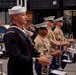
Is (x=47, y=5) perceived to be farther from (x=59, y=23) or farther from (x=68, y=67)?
(x=59, y=23)

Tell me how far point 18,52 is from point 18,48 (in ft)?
0.17

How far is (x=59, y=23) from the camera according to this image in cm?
848

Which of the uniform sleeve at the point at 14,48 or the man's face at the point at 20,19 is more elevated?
the man's face at the point at 20,19

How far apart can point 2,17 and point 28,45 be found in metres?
13.6

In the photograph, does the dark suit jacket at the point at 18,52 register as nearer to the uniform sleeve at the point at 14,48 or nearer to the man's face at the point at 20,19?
the uniform sleeve at the point at 14,48

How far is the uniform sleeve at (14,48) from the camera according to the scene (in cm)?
348

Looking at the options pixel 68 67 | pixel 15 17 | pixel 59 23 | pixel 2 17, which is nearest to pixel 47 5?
pixel 2 17

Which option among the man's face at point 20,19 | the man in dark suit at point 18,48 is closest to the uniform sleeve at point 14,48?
the man in dark suit at point 18,48

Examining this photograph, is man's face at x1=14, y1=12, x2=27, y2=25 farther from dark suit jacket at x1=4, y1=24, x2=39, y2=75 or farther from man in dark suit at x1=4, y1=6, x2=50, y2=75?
dark suit jacket at x1=4, y1=24, x2=39, y2=75

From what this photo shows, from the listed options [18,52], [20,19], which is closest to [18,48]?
[18,52]

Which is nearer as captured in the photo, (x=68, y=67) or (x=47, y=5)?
(x=68, y=67)

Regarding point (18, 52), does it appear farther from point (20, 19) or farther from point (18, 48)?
point (20, 19)

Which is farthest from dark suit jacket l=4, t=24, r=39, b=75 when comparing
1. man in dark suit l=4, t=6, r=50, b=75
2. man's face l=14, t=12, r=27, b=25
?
man's face l=14, t=12, r=27, b=25

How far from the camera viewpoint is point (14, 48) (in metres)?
3.48
